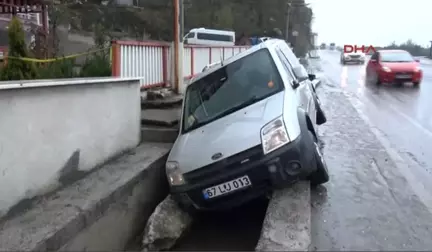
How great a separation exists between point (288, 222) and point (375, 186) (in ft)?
6.25

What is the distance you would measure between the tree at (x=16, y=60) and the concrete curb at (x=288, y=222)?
4172mm

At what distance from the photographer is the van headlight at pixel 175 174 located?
4840 mm

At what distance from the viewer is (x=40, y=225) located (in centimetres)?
403

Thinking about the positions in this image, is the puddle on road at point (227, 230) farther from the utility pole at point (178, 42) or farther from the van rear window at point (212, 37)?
the van rear window at point (212, 37)

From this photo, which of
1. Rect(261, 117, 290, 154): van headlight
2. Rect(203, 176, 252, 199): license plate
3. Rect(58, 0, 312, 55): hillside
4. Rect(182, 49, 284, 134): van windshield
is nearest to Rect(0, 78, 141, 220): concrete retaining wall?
Rect(182, 49, 284, 134): van windshield

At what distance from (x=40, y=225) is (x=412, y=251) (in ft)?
10.7

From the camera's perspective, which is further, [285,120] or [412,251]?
[285,120]

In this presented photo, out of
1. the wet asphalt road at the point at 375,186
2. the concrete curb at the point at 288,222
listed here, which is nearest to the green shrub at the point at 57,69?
the concrete curb at the point at 288,222

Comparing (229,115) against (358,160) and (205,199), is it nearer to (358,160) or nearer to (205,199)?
(205,199)

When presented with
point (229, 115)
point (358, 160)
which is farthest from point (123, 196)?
point (358, 160)

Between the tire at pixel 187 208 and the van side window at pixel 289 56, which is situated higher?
the van side window at pixel 289 56

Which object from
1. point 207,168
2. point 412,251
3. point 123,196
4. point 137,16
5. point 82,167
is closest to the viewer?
point 412,251

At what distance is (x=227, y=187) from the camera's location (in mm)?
4559

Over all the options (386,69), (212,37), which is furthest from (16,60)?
(212,37)
